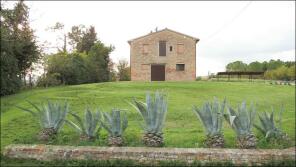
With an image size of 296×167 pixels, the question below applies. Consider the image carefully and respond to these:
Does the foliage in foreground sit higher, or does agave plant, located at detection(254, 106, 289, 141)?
agave plant, located at detection(254, 106, 289, 141)

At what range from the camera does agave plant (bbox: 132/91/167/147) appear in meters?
7.64

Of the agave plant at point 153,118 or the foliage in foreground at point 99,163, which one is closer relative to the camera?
the foliage in foreground at point 99,163

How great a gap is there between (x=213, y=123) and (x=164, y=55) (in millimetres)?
29207

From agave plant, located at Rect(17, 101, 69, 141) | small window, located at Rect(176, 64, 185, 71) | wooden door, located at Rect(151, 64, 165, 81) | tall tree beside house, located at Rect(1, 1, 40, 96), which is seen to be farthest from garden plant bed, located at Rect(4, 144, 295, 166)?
small window, located at Rect(176, 64, 185, 71)

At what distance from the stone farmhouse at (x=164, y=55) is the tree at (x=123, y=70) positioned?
1338 cm

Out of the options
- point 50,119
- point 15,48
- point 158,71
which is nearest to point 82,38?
point 158,71

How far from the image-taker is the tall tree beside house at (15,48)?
2139 centimetres

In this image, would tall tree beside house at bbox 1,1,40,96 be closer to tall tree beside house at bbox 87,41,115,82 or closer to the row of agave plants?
tall tree beside house at bbox 87,41,115,82

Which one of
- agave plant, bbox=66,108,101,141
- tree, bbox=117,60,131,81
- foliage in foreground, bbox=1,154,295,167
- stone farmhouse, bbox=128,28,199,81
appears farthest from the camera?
tree, bbox=117,60,131,81

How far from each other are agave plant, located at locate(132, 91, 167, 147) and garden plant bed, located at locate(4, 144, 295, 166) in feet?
1.34

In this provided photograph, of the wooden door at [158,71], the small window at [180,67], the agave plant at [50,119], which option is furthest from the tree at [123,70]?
the agave plant at [50,119]

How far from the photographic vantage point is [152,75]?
36688 millimetres

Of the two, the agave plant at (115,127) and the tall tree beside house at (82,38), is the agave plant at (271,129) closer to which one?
the agave plant at (115,127)

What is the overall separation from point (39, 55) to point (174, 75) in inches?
549
